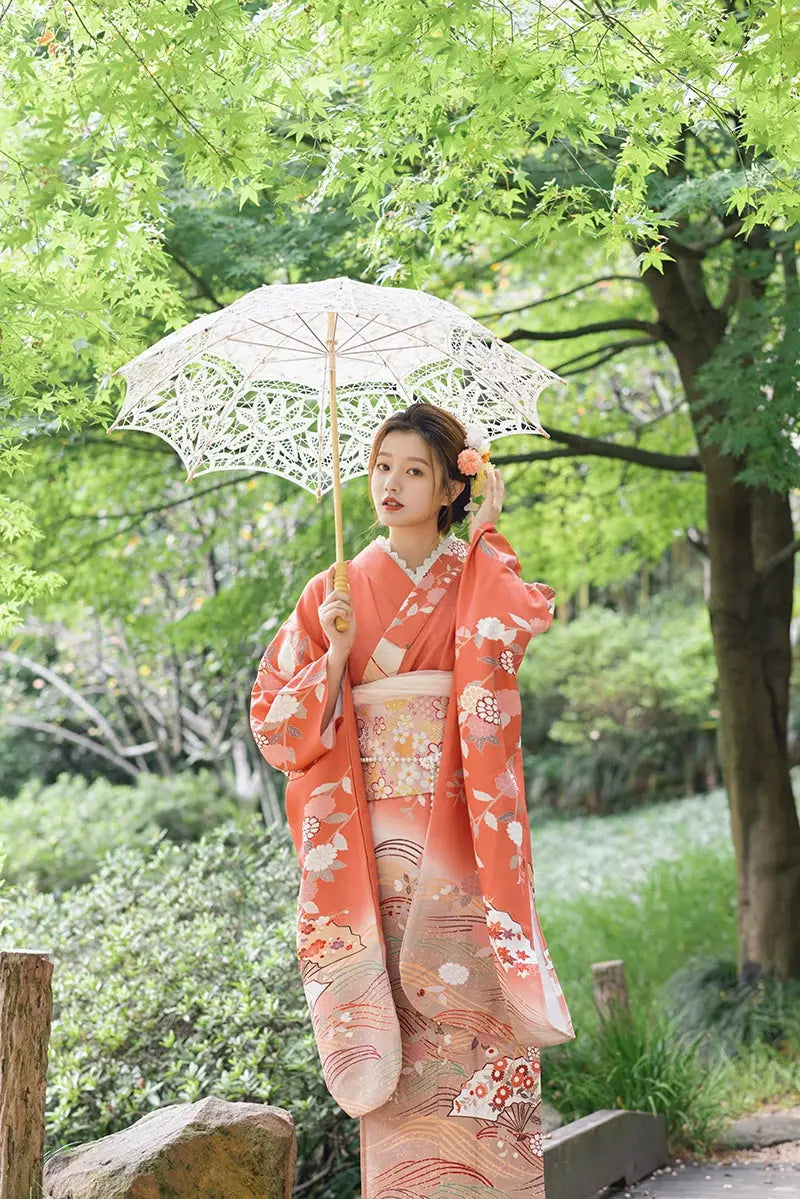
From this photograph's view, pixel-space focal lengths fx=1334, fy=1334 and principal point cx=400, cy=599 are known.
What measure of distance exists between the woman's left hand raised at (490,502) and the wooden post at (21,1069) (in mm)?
1336

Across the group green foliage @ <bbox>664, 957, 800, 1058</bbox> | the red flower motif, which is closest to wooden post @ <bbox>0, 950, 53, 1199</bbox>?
the red flower motif

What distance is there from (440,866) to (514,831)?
166mm

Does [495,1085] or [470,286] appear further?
[470,286]

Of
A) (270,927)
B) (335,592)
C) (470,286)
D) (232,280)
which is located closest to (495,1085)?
(335,592)

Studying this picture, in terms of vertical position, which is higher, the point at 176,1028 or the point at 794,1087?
the point at 176,1028

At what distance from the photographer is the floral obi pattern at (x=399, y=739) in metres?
2.75

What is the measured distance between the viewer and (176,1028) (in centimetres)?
415

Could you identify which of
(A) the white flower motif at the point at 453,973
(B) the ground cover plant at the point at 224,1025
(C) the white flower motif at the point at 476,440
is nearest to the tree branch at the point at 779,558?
(B) the ground cover plant at the point at 224,1025

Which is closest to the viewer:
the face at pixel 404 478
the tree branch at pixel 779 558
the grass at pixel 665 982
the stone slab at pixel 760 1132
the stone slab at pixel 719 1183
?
the face at pixel 404 478

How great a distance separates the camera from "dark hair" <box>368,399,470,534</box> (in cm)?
283

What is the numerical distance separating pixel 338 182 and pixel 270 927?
2.37m

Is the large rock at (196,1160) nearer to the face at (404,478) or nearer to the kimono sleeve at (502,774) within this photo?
the kimono sleeve at (502,774)

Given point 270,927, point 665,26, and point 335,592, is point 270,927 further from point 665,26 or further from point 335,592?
point 665,26

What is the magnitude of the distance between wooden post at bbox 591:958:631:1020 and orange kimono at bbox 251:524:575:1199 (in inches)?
95.1
